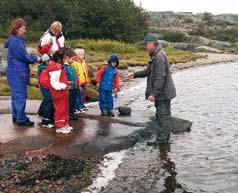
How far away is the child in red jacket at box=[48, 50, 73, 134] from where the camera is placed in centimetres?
1080

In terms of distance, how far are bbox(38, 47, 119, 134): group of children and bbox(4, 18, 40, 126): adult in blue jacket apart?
1.29 feet

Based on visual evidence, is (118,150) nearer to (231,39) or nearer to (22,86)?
(22,86)

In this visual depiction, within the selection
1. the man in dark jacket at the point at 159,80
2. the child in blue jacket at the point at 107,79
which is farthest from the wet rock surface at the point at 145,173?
the child in blue jacket at the point at 107,79

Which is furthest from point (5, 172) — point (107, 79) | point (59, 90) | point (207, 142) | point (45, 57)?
point (207, 142)

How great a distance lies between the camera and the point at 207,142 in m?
12.6

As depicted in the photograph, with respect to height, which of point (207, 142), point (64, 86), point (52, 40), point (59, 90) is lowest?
point (207, 142)

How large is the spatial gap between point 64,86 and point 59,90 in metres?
0.17

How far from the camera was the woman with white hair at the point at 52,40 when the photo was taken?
11344 millimetres

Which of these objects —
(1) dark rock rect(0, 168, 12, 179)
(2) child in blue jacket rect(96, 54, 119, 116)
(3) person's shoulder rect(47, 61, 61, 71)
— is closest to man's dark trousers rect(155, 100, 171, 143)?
(2) child in blue jacket rect(96, 54, 119, 116)

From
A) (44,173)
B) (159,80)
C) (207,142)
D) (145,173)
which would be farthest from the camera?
(207,142)

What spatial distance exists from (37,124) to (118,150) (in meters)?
2.21

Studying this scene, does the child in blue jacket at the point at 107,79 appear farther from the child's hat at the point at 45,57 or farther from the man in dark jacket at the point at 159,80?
the child's hat at the point at 45,57

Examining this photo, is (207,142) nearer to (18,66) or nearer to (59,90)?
(59,90)

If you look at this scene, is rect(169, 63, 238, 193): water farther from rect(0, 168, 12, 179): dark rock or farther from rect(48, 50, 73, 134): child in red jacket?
rect(0, 168, 12, 179): dark rock
